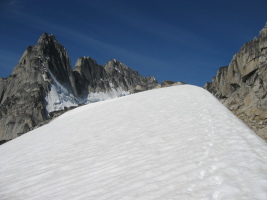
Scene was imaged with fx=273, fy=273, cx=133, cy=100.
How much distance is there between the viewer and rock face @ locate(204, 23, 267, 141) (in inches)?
845

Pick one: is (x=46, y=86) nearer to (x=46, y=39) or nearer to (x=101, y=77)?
(x=46, y=39)

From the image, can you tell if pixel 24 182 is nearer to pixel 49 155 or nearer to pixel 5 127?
pixel 49 155

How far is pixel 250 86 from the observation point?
2919 cm

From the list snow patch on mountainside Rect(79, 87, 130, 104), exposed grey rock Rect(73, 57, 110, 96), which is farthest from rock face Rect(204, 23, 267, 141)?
exposed grey rock Rect(73, 57, 110, 96)

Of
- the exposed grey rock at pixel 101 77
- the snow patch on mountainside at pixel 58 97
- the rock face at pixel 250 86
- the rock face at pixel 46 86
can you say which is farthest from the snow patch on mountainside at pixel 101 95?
the rock face at pixel 250 86

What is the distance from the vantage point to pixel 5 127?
8988cm

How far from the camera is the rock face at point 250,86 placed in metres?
21.5

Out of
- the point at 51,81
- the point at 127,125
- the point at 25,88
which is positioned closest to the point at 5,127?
the point at 25,88

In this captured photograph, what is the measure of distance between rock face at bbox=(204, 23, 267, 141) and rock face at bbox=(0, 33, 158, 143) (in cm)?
4462

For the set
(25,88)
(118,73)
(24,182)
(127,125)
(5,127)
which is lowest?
(24,182)

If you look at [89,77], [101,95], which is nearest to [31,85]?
[89,77]

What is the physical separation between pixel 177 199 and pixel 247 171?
45.7 inches

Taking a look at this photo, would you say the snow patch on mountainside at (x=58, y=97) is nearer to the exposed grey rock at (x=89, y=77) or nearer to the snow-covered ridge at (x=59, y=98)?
the snow-covered ridge at (x=59, y=98)

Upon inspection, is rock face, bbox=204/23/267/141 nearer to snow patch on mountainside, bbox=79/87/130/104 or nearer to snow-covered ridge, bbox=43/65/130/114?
snow-covered ridge, bbox=43/65/130/114
